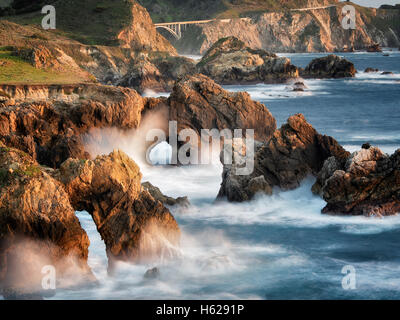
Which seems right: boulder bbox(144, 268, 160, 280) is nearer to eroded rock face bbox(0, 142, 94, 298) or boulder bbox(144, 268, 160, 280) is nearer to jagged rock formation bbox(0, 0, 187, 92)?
eroded rock face bbox(0, 142, 94, 298)

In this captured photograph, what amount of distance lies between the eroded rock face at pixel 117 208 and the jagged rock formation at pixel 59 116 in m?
11.4

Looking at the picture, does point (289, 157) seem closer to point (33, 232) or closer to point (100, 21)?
point (33, 232)

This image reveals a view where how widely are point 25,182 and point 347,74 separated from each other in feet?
369

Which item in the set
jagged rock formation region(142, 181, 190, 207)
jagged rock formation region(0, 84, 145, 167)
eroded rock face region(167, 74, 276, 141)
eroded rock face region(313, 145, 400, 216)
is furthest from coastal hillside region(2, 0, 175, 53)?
eroded rock face region(313, 145, 400, 216)

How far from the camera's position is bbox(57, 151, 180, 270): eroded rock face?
23.0 m

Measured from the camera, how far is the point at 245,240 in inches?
1091

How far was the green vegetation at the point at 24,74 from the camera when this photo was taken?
2111 inches

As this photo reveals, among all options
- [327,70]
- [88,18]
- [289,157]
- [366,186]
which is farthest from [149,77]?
[366,186]

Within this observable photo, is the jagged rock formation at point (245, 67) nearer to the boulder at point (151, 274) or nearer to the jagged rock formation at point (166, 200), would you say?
the jagged rock formation at point (166, 200)

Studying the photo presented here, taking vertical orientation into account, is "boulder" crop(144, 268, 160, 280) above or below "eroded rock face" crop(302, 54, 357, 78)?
below

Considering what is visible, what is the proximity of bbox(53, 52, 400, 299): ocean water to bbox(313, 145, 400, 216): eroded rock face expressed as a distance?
0.56m

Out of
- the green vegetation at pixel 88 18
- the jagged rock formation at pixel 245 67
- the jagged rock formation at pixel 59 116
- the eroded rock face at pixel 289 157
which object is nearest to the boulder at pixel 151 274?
the eroded rock face at pixel 289 157
